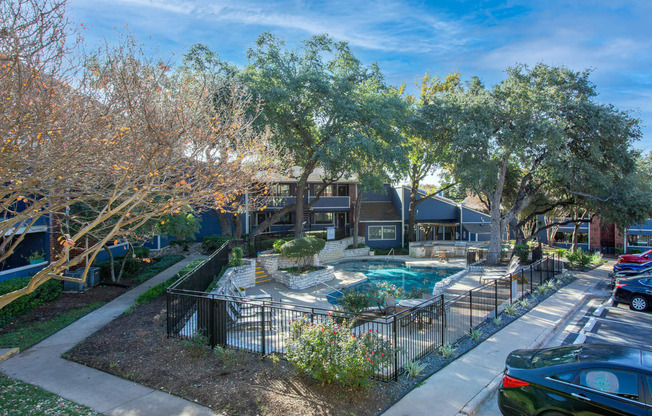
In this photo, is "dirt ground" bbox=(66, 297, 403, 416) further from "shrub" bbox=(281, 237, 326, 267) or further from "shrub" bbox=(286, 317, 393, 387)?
"shrub" bbox=(281, 237, 326, 267)

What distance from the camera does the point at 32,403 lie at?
5.96 metres

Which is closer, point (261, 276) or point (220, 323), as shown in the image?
point (220, 323)

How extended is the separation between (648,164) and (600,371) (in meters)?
40.8

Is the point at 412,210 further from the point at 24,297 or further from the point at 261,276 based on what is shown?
the point at 24,297

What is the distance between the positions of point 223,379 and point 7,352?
5259 millimetres

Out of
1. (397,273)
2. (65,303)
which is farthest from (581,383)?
(397,273)

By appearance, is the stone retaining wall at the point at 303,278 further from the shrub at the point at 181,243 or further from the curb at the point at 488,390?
the curb at the point at 488,390

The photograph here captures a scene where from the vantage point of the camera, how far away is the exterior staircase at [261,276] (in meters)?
20.5

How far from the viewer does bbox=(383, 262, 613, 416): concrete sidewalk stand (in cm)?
612

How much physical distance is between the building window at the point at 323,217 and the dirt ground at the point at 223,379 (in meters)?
27.6

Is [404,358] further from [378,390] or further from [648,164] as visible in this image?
[648,164]

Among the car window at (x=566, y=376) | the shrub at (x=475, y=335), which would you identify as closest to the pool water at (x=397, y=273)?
the shrub at (x=475, y=335)

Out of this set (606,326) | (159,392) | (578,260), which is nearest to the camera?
(159,392)

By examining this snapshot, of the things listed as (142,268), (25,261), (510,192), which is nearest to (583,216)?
(510,192)
